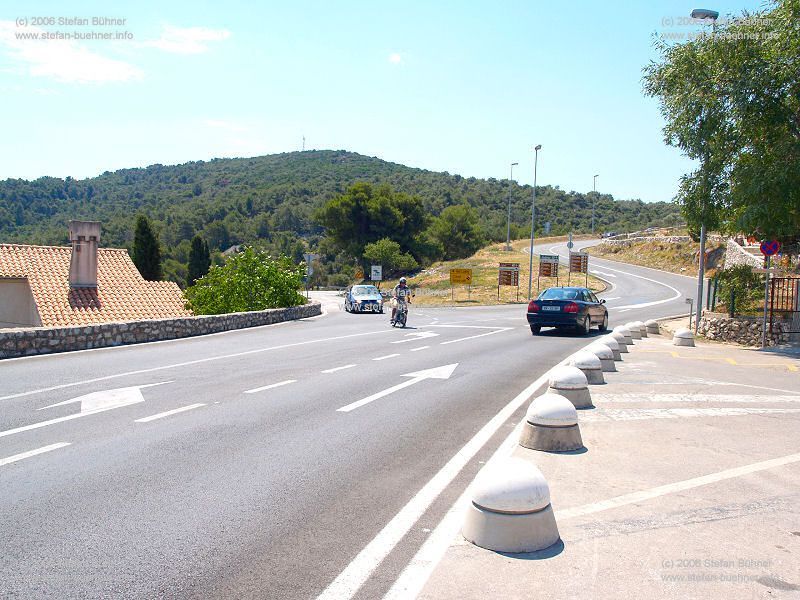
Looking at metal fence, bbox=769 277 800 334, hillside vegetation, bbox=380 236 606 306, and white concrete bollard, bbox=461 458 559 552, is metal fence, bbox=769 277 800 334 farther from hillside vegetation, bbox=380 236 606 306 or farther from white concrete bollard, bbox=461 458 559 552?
hillside vegetation, bbox=380 236 606 306

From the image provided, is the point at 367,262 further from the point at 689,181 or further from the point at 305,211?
the point at 689,181

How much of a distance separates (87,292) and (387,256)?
148 ft

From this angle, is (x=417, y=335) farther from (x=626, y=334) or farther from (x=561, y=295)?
(x=626, y=334)

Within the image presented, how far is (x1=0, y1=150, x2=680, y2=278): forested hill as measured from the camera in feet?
346

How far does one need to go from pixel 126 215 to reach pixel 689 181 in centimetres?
11003

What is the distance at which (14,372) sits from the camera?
12.0 m

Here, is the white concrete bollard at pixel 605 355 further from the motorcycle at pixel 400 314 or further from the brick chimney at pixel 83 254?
the brick chimney at pixel 83 254

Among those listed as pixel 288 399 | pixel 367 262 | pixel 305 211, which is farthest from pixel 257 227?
pixel 288 399

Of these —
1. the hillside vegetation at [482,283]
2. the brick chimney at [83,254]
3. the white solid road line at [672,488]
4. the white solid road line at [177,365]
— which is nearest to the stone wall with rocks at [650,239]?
the hillside vegetation at [482,283]

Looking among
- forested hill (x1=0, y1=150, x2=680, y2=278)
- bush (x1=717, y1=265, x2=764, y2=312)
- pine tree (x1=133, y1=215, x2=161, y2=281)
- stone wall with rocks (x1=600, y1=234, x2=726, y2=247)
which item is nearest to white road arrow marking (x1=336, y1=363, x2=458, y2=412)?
bush (x1=717, y1=265, x2=764, y2=312)

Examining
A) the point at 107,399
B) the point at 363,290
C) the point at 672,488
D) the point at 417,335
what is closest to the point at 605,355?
the point at 672,488

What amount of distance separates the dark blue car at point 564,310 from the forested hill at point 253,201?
67.7 metres

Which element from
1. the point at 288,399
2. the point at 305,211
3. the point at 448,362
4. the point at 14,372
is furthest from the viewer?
the point at 305,211

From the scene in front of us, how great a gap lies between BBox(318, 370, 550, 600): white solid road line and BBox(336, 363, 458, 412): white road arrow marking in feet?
6.48
